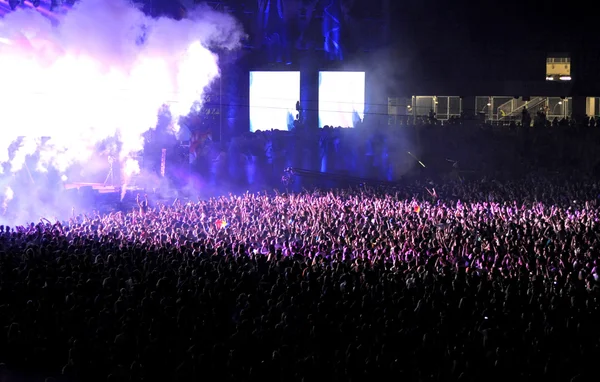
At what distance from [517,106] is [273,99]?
38.0 feet

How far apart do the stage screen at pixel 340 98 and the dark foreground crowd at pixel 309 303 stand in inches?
689

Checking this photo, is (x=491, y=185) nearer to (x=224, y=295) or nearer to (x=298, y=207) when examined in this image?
(x=298, y=207)

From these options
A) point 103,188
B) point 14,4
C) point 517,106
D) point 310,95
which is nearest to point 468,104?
point 517,106

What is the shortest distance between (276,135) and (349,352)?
74.9 ft

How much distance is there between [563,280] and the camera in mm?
9836

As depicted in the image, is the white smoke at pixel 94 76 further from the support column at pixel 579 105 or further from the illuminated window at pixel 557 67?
the support column at pixel 579 105

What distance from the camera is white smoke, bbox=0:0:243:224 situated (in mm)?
22828

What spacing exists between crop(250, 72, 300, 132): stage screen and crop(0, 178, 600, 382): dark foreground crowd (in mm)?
17714

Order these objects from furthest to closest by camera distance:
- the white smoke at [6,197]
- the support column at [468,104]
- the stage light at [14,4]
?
the support column at [468,104] < the stage light at [14,4] < the white smoke at [6,197]

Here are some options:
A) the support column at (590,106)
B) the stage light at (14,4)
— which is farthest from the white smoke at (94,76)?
the support column at (590,106)

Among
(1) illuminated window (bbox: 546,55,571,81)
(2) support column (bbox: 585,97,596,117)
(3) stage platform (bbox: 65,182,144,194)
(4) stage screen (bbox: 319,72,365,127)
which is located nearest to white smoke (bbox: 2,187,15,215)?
(3) stage platform (bbox: 65,182,144,194)

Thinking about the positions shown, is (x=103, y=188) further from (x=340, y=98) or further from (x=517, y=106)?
(x=517, y=106)

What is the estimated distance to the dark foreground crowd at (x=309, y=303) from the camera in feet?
22.0

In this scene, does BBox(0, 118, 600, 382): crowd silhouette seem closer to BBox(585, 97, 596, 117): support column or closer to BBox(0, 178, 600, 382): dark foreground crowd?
BBox(0, 178, 600, 382): dark foreground crowd
